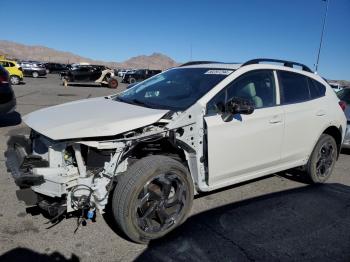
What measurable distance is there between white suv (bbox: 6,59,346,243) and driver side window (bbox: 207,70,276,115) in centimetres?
1

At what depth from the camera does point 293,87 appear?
4.86m

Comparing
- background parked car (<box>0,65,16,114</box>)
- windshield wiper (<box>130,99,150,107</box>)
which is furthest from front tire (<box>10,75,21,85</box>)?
windshield wiper (<box>130,99,150,107</box>)

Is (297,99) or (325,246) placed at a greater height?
(297,99)

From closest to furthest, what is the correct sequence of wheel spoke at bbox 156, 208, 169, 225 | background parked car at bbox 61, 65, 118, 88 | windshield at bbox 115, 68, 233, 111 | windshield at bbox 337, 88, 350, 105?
wheel spoke at bbox 156, 208, 169, 225
windshield at bbox 115, 68, 233, 111
windshield at bbox 337, 88, 350, 105
background parked car at bbox 61, 65, 118, 88

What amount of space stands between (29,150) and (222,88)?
226cm

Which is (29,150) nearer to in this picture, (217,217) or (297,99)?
(217,217)

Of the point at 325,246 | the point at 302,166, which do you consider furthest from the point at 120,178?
the point at 302,166

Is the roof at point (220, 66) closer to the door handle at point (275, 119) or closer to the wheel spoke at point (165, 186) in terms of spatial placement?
the door handle at point (275, 119)

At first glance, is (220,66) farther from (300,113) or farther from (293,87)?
→ (300,113)

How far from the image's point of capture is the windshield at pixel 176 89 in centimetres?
395

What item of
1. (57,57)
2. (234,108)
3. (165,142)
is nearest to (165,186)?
(165,142)

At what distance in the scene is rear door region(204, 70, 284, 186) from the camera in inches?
148

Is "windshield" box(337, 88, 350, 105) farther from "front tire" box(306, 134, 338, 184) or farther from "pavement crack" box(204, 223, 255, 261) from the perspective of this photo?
"pavement crack" box(204, 223, 255, 261)

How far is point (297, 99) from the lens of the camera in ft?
15.9
